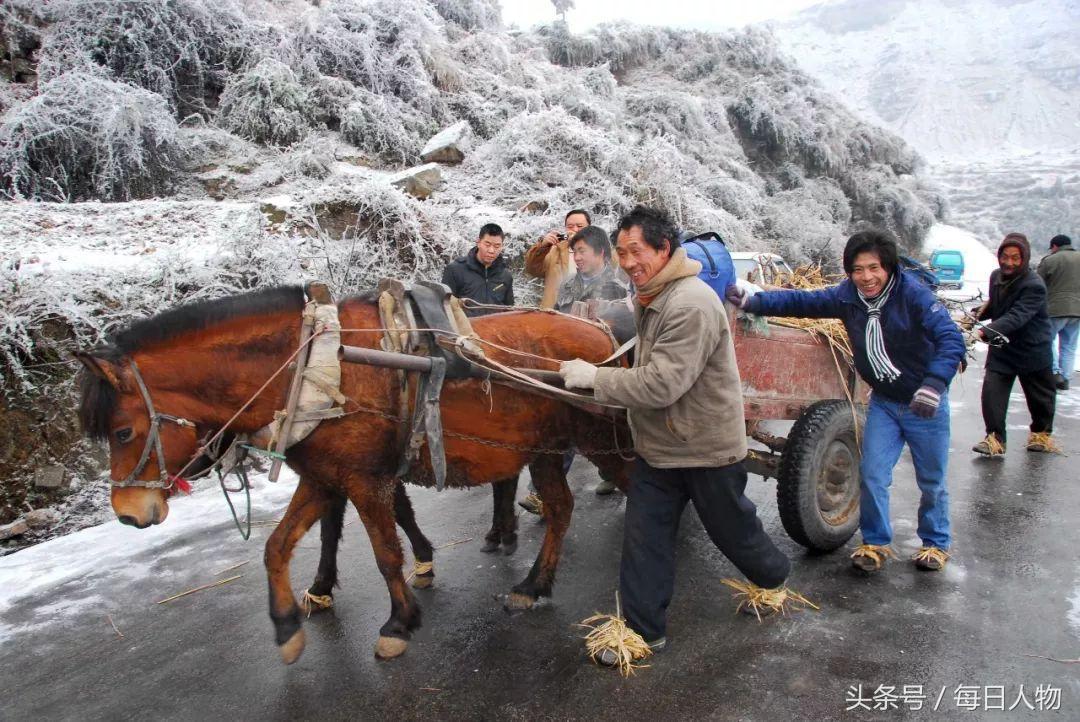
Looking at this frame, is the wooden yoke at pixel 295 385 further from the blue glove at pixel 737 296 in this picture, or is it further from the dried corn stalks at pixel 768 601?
the dried corn stalks at pixel 768 601

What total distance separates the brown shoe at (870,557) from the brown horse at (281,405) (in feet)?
5.79

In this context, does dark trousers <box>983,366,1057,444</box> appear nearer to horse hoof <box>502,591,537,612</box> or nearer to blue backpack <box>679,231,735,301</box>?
blue backpack <box>679,231,735,301</box>

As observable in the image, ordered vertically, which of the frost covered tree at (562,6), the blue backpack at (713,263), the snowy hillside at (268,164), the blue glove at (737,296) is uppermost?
the frost covered tree at (562,6)

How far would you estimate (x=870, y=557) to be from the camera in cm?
347

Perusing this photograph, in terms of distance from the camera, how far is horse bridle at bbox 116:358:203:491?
2.55 m

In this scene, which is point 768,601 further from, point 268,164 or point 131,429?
point 268,164

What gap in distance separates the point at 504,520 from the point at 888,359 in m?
2.45

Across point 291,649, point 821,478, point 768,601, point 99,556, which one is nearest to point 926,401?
point 821,478

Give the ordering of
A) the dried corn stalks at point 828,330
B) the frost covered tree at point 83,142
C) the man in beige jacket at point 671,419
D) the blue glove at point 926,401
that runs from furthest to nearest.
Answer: the frost covered tree at point 83,142, the dried corn stalks at point 828,330, the blue glove at point 926,401, the man in beige jacket at point 671,419

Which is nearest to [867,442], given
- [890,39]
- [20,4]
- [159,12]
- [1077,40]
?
[159,12]

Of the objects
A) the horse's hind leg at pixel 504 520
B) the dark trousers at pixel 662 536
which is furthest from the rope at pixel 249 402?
the horse's hind leg at pixel 504 520

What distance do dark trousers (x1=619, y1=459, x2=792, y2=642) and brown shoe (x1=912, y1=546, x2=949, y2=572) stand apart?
1257 millimetres

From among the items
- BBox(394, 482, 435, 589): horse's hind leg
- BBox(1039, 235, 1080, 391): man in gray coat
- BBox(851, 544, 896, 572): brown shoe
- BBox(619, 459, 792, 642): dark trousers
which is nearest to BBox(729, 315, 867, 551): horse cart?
BBox(851, 544, 896, 572): brown shoe

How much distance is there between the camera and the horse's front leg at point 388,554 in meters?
2.88
